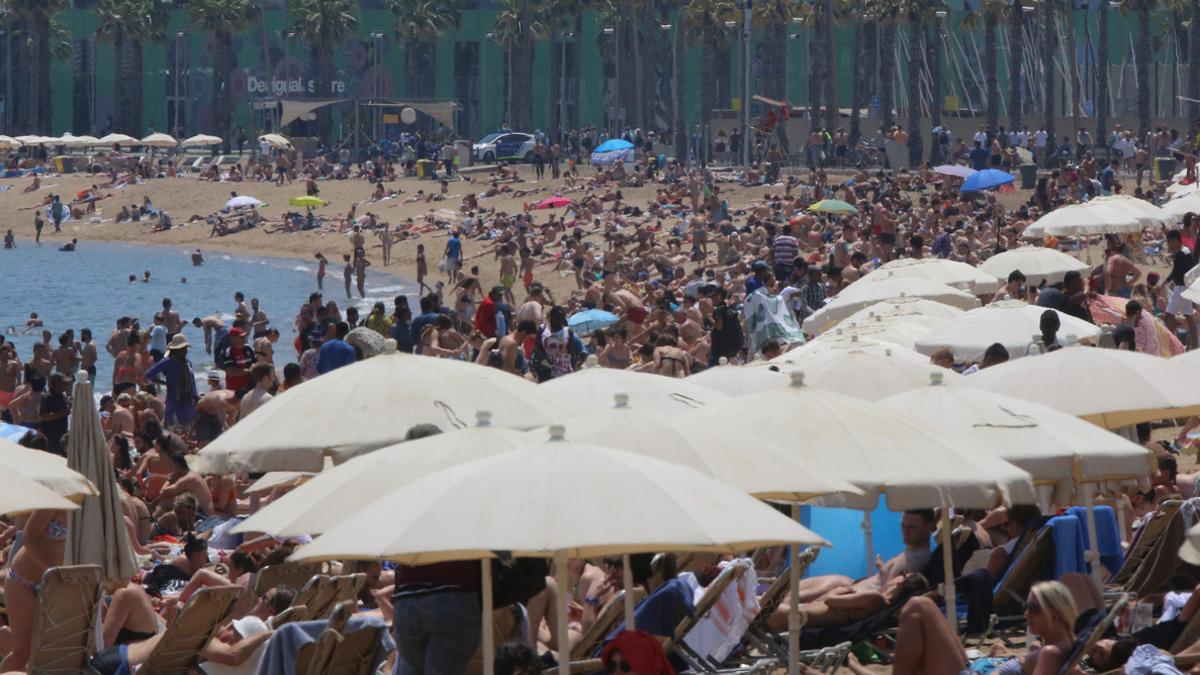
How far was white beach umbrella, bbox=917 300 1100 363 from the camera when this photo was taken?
47.3 feet

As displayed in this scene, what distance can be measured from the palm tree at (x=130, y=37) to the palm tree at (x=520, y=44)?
16147 millimetres

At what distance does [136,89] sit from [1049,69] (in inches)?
1685

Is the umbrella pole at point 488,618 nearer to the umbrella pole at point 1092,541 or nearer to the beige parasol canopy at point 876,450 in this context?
the beige parasol canopy at point 876,450

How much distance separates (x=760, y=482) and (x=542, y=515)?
1783mm

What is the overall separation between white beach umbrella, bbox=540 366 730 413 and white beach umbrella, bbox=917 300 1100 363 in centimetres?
317

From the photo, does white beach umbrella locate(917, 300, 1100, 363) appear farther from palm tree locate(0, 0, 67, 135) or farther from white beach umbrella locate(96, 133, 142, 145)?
palm tree locate(0, 0, 67, 135)

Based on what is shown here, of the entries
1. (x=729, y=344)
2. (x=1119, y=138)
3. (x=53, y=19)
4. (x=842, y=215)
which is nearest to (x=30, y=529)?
(x=729, y=344)

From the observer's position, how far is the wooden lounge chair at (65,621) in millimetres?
8258

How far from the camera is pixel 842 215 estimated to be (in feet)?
138

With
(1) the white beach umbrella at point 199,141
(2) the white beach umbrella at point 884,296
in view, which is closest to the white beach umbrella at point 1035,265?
(2) the white beach umbrella at point 884,296

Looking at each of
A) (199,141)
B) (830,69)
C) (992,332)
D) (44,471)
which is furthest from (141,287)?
(44,471)

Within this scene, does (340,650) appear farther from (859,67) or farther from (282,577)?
(859,67)

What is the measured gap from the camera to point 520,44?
8038 centimetres

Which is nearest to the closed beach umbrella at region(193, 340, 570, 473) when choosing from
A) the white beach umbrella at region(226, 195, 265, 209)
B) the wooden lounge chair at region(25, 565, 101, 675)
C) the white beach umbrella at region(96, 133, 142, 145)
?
the wooden lounge chair at region(25, 565, 101, 675)
